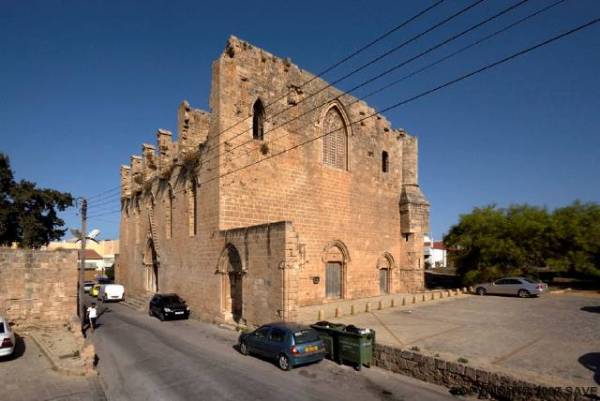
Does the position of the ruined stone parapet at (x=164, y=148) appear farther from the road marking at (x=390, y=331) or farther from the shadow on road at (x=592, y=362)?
the shadow on road at (x=592, y=362)

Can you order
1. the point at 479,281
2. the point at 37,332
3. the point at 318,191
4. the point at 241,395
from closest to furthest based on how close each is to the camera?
the point at 241,395, the point at 37,332, the point at 318,191, the point at 479,281

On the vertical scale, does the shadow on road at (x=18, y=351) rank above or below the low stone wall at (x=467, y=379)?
below

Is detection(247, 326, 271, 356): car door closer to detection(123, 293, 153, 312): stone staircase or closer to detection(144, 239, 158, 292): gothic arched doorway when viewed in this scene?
detection(123, 293, 153, 312): stone staircase

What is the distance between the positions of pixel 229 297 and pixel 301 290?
4191 mm

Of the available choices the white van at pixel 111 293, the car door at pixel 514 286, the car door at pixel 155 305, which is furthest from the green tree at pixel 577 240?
the white van at pixel 111 293

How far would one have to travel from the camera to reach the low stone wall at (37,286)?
16281 mm

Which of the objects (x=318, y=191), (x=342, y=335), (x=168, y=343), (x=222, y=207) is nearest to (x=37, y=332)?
(x=168, y=343)

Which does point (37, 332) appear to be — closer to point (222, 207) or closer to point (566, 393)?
point (222, 207)

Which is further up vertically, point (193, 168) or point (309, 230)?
point (193, 168)

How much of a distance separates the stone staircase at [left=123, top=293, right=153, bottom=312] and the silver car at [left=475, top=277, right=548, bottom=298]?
21554 millimetres

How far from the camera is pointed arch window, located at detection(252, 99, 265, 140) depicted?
21234 mm

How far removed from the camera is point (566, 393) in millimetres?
7727

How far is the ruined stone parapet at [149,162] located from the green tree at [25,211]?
13.4 m

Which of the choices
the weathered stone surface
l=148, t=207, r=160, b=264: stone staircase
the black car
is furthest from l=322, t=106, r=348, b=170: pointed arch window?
l=148, t=207, r=160, b=264: stone staircase
